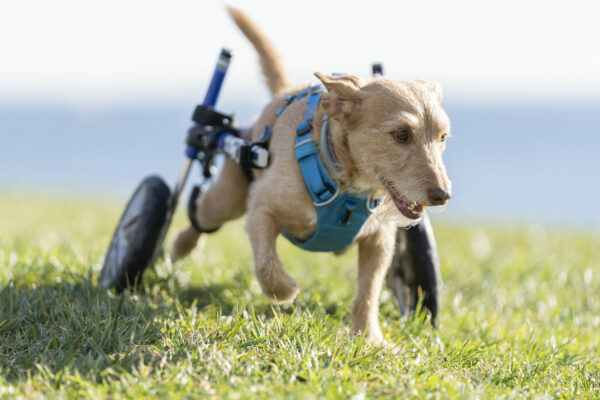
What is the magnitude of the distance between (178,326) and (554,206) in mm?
29637

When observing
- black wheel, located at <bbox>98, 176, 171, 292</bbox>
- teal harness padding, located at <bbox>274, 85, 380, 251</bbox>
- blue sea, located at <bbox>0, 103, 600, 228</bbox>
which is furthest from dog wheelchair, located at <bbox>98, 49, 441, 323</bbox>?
blue sea, located at <bbox>0, 103, 600, 228</bbox>

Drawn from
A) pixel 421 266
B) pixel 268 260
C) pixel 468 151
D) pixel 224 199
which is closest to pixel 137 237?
pixel 224 199

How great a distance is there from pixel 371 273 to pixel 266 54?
5.58 feet

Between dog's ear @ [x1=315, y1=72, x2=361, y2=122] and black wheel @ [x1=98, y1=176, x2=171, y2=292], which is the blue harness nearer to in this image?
dog's ear @ [x1=315, y1=72, x2=361, y2=122]

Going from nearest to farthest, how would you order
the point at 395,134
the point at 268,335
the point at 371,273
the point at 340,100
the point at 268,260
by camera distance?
the point at 268,335 < the point at 395,134 < the point at 340,100 < the point at 268,260 < the point at 371,273

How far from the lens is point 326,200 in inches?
122

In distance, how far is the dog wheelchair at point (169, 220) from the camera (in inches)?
148

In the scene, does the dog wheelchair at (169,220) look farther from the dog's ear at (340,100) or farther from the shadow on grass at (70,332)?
the dog's ear at (340,100)

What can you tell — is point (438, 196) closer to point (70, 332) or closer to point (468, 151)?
point (70, 332)

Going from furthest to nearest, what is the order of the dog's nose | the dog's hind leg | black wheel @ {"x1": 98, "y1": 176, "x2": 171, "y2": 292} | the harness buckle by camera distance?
1. the dog's hind leg
2. black wheel @ {"x1": 98, "y1": 176, "x2": 171, "y2": 292}
3. the harness buckle
4. the dog's nose

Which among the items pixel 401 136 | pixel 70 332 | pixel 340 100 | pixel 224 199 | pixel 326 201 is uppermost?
pixel 340 100

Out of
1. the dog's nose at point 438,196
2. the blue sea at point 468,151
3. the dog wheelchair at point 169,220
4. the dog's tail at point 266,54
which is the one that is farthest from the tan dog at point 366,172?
the blue sea at point 468,151

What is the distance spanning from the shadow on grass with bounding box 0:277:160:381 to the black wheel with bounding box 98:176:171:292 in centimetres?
37

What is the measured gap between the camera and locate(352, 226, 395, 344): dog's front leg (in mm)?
3273
